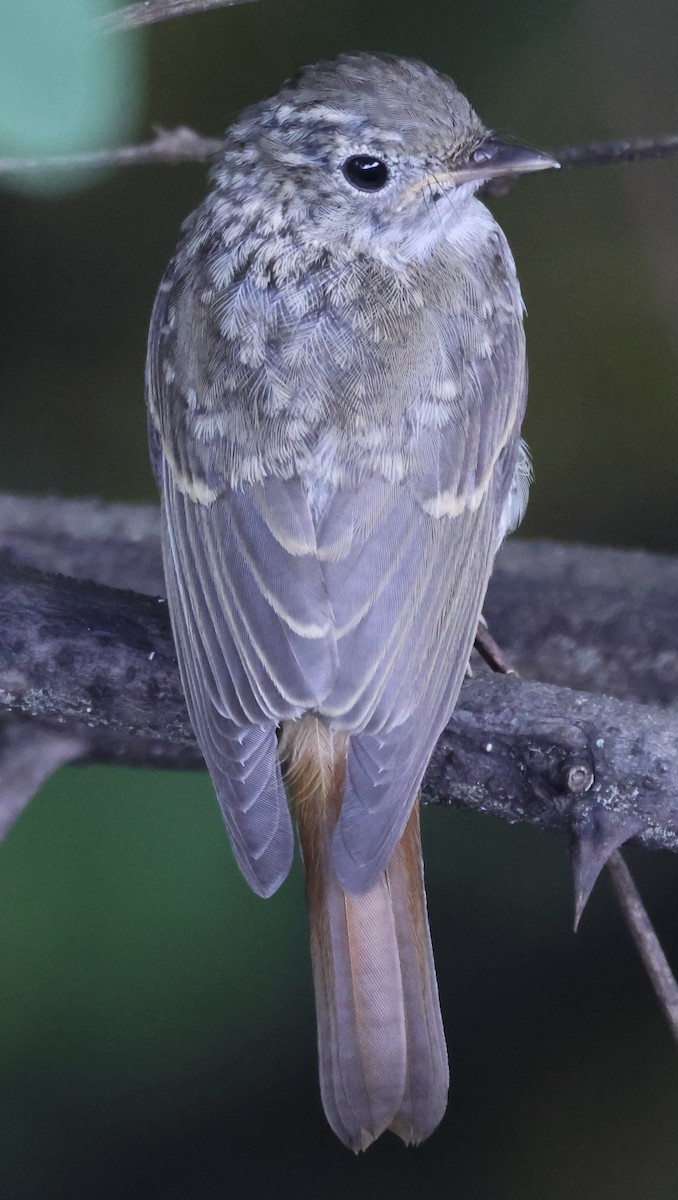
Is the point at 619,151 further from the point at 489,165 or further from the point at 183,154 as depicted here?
the point at 183,154

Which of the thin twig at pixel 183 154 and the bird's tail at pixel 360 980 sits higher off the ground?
the thin twig at pixel 183 154

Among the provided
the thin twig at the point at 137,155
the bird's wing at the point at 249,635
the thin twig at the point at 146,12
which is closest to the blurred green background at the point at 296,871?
the thin twig at the point at 137,155

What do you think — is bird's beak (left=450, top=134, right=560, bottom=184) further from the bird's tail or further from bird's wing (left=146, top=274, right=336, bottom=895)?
the bird's tail

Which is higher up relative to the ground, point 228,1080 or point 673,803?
point 673,803

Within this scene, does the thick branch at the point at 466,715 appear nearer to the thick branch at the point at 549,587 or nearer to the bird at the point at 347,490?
the bird at the point at 347,490

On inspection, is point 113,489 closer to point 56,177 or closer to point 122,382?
point 122,382

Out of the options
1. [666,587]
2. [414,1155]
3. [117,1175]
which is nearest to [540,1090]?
[414,1155]

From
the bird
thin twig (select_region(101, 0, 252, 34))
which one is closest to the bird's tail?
the bird
